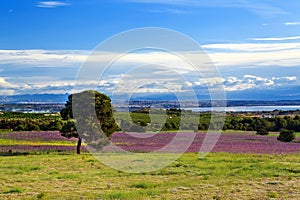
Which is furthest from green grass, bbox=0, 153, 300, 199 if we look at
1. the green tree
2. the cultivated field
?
the green tree

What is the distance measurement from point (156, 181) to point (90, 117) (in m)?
17.9

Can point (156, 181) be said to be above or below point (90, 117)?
below

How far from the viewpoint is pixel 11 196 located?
17.0m

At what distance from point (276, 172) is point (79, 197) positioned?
11380 millimetres

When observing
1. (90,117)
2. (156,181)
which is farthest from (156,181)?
(90,117)

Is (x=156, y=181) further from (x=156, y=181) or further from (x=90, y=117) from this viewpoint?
(x=90, y=117)

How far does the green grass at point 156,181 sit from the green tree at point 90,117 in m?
9.27

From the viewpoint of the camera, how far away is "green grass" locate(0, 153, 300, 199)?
17000 millimetres

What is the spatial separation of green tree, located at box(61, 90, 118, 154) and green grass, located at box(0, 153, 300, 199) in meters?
9.27

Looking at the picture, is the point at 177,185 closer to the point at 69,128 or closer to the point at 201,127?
the point at 69,128

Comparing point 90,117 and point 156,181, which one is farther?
point 90,117

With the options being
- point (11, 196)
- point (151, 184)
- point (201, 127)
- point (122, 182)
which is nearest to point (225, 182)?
point (151, 184)

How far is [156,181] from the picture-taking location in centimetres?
2108

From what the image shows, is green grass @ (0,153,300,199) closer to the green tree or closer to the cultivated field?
the cultivated field
